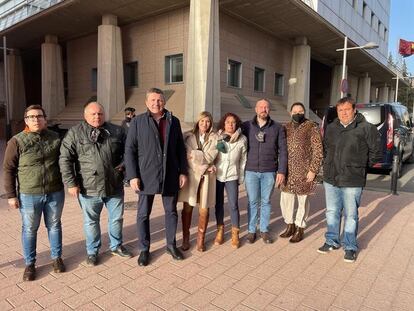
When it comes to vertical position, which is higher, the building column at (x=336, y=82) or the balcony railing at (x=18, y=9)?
the balcony railing at (x=18, y=9)

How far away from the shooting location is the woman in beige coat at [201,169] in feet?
13.7

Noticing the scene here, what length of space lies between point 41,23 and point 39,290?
1995 cm

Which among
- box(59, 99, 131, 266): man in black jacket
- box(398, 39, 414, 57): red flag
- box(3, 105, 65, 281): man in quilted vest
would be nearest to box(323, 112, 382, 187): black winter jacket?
box(59, 99, 131, 266): man in black jacket

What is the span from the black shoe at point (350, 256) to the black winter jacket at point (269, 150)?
4.01ft

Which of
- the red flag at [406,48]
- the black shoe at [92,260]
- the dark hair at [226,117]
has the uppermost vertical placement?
the red flag at [406,48]

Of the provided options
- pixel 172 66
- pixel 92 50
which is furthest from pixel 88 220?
pixel 92 50

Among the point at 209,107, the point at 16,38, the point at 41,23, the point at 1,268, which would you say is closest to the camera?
the point at 1,268

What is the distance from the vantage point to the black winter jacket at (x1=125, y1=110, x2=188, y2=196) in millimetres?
3750

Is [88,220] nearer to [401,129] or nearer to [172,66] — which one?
[401,129]

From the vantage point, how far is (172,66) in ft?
55.0

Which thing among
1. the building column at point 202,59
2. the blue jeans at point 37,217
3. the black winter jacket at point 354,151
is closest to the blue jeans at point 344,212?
the black winter jacket at point 354,151

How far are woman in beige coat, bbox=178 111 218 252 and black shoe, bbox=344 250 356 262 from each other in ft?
5.67

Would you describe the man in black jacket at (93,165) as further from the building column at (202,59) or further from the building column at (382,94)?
the building column at (382,94)

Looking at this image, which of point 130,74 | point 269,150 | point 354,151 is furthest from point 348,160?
point 130,74
